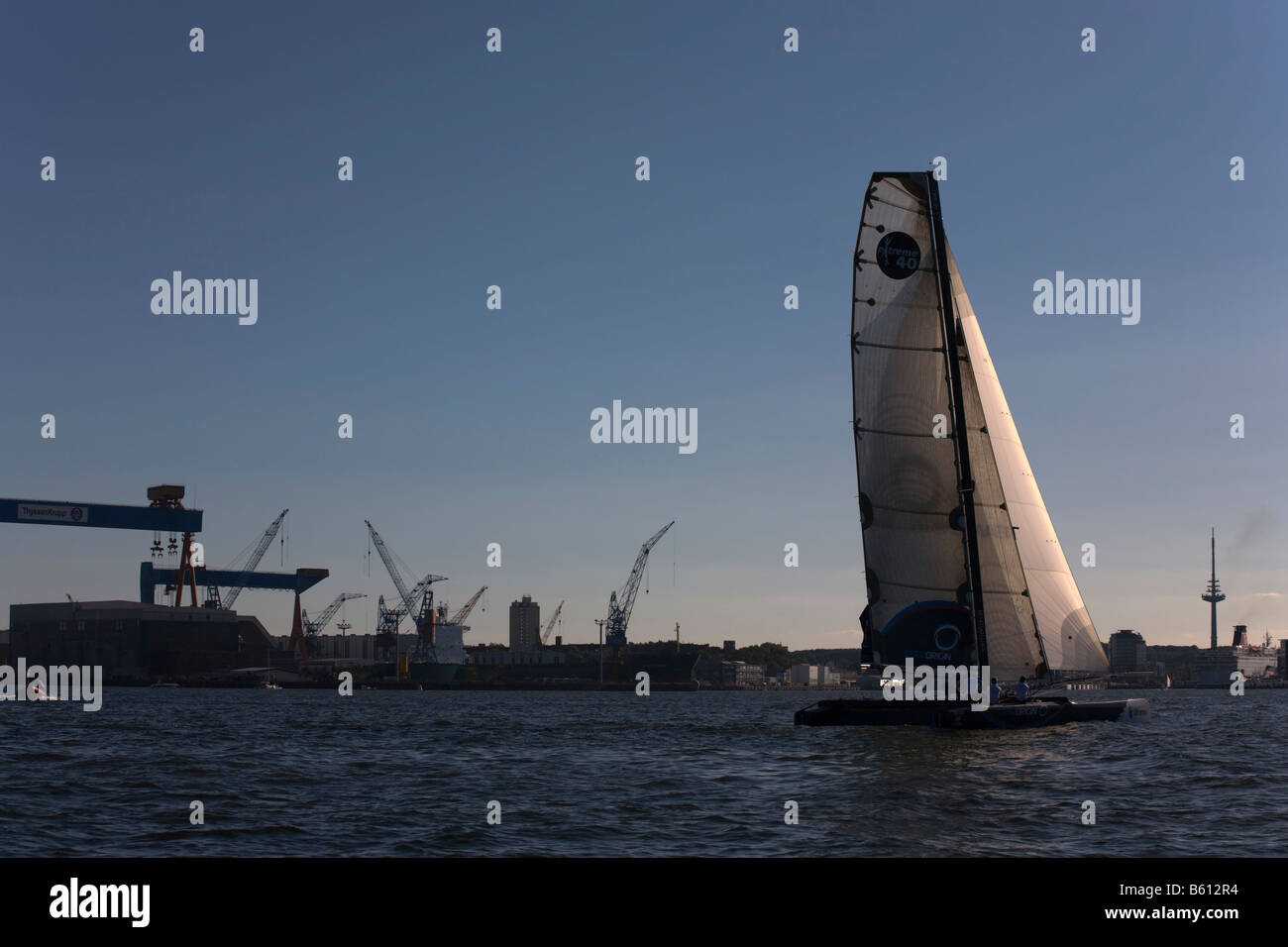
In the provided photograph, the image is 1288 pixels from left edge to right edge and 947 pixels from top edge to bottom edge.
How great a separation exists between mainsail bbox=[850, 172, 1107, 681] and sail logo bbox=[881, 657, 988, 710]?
355 millimetres

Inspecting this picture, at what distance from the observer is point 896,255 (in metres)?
42.5

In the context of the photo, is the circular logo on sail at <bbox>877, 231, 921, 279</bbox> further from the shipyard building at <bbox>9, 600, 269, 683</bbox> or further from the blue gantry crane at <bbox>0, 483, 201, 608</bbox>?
the shipyard building at <bbox>9, 600, 269, 683</bbox>

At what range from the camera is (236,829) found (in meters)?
21.8

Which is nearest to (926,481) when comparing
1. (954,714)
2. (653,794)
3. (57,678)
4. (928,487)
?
(928,487)

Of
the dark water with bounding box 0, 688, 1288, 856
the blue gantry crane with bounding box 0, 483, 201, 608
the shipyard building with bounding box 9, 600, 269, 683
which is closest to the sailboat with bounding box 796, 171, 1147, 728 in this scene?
the dark water with bounding box 0, 688, 1288, 856

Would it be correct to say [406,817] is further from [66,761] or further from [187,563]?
[187,563]

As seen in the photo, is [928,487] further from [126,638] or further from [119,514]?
[126,638]

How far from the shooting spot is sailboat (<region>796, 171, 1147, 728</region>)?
138 feet

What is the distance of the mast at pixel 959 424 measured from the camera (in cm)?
4141

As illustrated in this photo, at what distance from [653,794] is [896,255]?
23037 millimetres

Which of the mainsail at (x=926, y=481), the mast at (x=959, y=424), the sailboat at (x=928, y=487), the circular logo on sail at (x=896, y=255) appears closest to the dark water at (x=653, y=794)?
the sailboat at (x=928, y=487)
